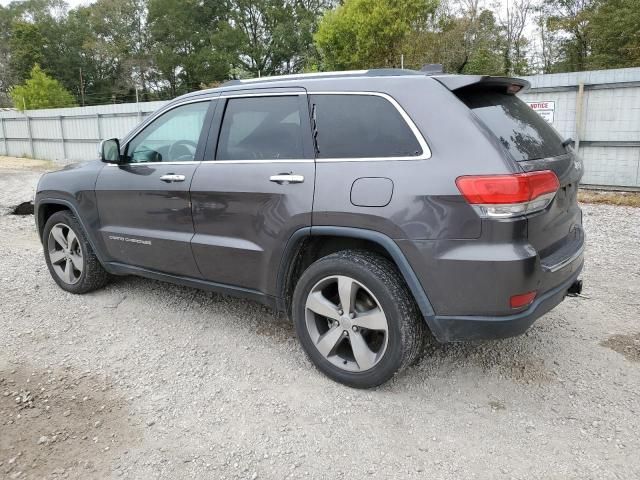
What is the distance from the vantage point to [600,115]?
9.70 metres

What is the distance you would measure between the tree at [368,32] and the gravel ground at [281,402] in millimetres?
22091

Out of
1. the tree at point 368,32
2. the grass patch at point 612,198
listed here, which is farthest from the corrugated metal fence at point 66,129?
the grass patch at point 612,198

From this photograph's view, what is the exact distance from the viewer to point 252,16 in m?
51.4

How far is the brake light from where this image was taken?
2596mm

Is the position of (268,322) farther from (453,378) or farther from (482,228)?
(482,228)

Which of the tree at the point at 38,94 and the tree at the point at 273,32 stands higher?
the tree at the point at 273,32

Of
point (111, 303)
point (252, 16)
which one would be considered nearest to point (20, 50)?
point (252, 16)

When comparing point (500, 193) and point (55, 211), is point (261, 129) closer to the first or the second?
point (500, 193)

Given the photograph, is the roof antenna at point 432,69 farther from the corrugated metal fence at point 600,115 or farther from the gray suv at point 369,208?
the corrugated metal fence at point 600,115

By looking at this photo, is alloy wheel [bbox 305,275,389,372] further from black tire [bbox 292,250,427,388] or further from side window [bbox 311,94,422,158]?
side window [bbox 311,94,422,158]

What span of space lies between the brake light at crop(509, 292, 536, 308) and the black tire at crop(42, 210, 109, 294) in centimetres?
355

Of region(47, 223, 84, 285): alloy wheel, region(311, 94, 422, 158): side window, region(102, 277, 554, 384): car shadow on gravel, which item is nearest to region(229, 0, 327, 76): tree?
region(47, 223, 84, 285): alloy wheel

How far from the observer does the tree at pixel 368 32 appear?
24.1 meters

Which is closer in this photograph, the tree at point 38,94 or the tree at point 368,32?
the tree at point 368,32
